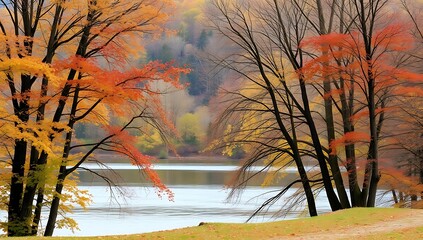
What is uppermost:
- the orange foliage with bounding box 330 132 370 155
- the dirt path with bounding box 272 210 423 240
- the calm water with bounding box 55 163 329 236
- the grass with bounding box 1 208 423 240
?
the orange foliage with bounding box 330 132 370 155

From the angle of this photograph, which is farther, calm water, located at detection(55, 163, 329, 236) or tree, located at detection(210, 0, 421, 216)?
calm water, located at detection(55, 163, 329, 236)

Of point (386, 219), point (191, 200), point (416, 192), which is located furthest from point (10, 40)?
point (191, 200)

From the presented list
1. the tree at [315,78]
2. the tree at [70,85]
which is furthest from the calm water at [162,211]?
Answer: the tree at [70,85]

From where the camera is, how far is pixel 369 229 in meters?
13.5

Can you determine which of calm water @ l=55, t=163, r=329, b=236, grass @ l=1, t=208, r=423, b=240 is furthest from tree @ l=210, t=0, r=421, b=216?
grass @ l=1, t=208, r=423, b=240

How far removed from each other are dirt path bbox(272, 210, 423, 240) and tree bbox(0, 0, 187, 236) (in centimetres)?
713

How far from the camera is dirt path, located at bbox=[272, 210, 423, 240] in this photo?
12461 mm

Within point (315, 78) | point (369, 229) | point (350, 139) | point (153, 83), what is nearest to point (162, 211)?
point (153, 83)

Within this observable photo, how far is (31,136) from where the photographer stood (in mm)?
16734

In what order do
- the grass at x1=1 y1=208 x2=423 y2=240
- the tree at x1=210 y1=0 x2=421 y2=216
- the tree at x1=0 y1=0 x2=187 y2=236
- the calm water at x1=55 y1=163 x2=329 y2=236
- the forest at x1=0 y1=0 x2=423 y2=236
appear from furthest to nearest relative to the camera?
the calm water at x1=55 y1=163 x2=329 y2=236 → the tree at x1=210 y1=0 x2=421 y2=216 → the forest at x1=0 y1=0 x2=423 y2=236 → the tree at x1=0 y1=0 x2=187 y2=236 → the grass at x1=1 y1=208 x2=423 y2=240

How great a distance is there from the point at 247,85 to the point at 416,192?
783 cm

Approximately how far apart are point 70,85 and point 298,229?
350 inches

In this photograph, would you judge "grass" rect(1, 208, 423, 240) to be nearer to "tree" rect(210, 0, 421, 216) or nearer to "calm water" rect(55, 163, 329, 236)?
"tree" rect(210, 0, 421, 216)

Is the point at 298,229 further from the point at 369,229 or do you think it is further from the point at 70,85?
the point at 70,85
